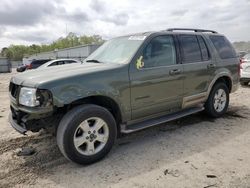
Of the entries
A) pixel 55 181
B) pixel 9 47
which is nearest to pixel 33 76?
pixel 55 181

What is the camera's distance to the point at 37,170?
3713 millimetres

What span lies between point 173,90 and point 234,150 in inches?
54.8

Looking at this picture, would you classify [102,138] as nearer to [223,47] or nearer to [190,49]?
[190,49]

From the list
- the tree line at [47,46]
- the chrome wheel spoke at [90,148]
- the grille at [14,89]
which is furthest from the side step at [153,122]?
the tree line at [47,46]

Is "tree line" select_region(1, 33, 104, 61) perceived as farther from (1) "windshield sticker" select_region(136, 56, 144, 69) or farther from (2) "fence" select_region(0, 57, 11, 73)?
(1) "windshield sticker" select_region(136, 56, 144, 69)

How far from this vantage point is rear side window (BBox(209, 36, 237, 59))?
5.80m

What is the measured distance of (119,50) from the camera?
474cm

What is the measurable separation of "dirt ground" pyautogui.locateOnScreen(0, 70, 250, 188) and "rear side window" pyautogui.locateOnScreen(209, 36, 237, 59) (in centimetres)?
158

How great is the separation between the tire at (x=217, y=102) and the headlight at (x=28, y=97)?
3.69m

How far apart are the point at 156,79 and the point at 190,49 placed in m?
1.21

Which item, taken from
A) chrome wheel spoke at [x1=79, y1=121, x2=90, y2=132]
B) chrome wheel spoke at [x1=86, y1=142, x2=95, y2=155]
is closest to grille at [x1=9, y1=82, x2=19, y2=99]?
chrome wheel spoke at [x1=79, y1=121, x2=90, y2=132]

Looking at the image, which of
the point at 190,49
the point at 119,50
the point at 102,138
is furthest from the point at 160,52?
the point at 102,138

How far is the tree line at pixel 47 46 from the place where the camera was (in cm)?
9044

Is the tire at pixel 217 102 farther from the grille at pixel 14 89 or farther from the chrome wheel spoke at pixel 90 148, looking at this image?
the grille at pixel 14 89
